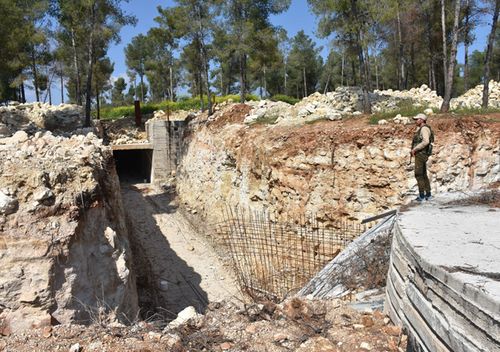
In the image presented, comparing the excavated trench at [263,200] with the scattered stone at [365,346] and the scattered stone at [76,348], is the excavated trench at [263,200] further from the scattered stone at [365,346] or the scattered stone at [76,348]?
the scattered stone at [76,348]

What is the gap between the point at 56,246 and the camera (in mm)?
5617

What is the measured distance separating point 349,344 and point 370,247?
2.38 metres

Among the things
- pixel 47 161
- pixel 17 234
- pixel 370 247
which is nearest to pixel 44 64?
pixel 47 161

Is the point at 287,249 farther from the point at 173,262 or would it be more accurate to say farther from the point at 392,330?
the point at 392,330

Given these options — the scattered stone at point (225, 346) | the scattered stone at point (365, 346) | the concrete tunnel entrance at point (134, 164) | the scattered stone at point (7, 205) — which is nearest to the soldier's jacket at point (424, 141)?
the scattered stone at point (365, 346)

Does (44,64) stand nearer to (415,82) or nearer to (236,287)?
(236,287)

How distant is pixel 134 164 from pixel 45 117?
7.15 meters

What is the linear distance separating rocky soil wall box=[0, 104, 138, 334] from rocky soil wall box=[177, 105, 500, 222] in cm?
508

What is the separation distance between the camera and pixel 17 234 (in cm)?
557

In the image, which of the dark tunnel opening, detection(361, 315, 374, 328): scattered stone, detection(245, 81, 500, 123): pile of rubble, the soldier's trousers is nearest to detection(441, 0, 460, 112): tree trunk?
detection(245, 81, 500, 123): pile of rubble

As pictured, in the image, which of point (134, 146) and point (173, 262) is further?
point (134, 146)

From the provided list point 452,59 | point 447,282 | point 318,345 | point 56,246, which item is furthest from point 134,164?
point 447,282

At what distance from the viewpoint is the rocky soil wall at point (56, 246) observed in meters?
5.28

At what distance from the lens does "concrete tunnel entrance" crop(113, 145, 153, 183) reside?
68.9 feet
